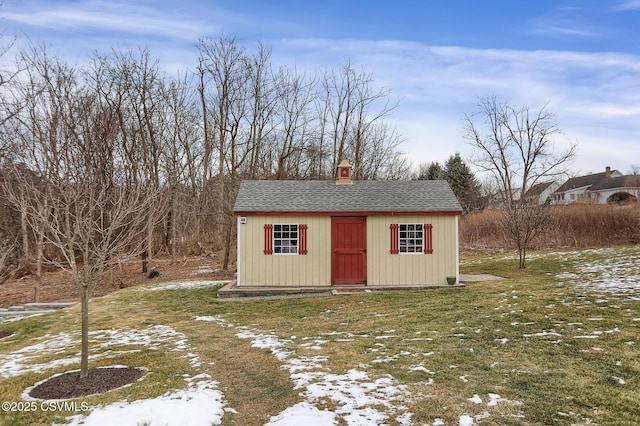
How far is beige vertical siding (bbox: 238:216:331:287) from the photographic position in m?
10.9

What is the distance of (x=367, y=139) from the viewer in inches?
941

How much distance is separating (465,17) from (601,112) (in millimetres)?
8550

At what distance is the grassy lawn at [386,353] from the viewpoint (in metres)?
3.63

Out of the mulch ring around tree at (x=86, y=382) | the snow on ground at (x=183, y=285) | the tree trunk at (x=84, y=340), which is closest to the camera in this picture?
the mulch ring around tree at (x=86, y=382)

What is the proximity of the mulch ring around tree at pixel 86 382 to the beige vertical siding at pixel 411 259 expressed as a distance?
286 inches

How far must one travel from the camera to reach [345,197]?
1159 centimetres

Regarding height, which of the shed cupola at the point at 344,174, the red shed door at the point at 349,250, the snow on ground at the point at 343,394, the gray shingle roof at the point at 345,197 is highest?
the shed cupola at the point at 344,174

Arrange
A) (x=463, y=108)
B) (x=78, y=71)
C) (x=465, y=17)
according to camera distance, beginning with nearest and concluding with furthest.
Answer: (x=465, y=17)
(x=78, y=71)
(x=463, y=108)

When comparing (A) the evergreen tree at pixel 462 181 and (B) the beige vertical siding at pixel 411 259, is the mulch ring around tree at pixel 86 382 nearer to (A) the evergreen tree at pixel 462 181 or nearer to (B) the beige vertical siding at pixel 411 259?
(B) the beige vertical siding at pixel 411 259

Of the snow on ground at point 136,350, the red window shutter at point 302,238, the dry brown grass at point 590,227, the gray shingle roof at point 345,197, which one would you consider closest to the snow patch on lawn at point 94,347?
the snow on ground at point 136,350

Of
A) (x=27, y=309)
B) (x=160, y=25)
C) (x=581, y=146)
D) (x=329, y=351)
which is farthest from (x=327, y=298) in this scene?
(x=581, y=146)

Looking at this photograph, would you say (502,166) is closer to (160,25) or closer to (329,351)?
(160,25)

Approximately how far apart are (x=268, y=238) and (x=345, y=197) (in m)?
2.55

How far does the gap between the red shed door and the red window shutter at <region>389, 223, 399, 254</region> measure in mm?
726
